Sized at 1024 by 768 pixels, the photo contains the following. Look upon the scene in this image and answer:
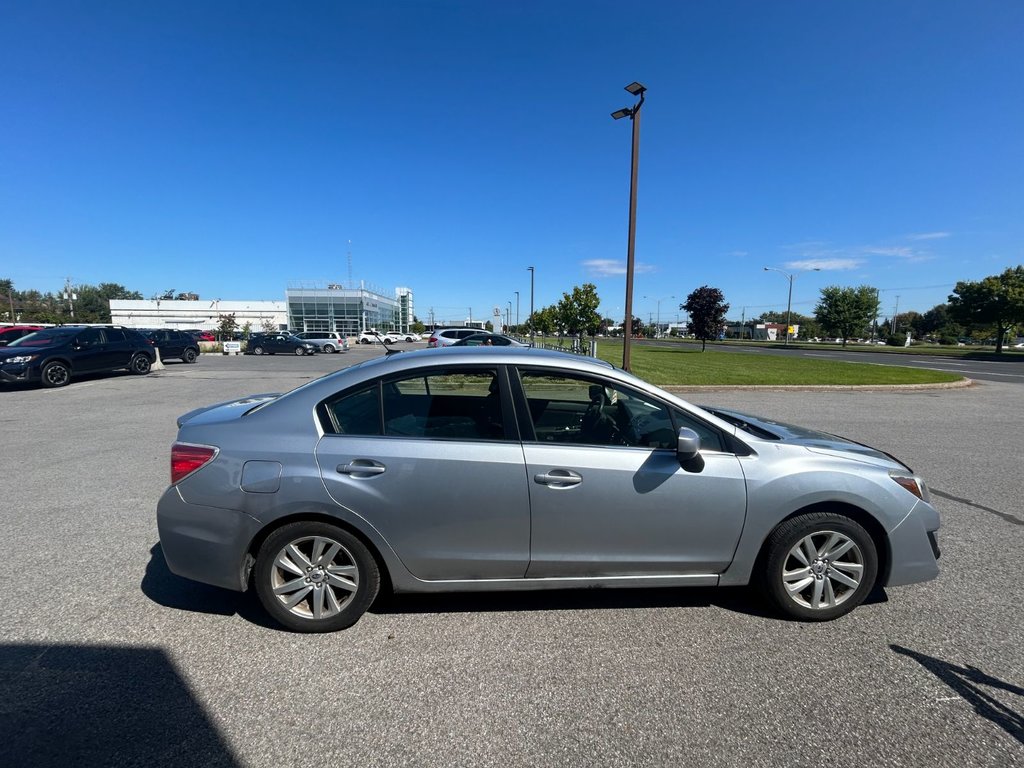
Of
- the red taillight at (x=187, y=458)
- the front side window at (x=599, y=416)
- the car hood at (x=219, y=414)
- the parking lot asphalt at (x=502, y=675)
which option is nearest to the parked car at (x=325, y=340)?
the parking lot asphalt at (x=502, y=675)

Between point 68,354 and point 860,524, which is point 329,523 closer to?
point 860,524

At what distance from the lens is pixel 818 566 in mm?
3029

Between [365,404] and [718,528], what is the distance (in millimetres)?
2193

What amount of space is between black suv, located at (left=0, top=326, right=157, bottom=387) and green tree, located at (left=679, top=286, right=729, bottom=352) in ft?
129

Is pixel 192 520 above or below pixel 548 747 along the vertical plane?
above

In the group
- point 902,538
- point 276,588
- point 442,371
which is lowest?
point 276,588

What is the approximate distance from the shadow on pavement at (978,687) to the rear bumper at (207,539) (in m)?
3.68

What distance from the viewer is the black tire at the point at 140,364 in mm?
16750

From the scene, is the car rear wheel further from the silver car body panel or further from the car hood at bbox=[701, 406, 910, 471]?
the car hood at bbox=[701, 406, 910, 471]

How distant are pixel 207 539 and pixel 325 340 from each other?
127ft

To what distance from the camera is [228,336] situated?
5978 centimetres

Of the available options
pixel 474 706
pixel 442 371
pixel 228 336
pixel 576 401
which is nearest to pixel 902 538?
pixel 576 401

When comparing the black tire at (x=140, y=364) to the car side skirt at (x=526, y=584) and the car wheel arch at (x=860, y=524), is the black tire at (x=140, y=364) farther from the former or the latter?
the car wheel arch at (x=860, y=524)

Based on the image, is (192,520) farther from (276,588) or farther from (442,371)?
(442,371)
